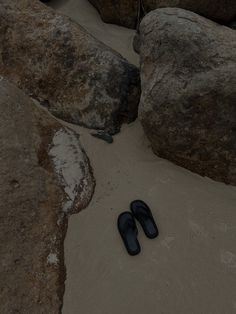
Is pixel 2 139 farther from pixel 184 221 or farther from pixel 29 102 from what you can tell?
pixel 184 221

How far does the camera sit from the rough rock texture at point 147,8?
387 cm

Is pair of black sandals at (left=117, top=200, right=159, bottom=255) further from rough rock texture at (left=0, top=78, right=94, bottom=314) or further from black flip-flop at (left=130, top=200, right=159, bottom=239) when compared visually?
rough rock texture at (left=0, top=78, right=94, bottom=314)

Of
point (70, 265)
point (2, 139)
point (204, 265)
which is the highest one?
point (2, 139)

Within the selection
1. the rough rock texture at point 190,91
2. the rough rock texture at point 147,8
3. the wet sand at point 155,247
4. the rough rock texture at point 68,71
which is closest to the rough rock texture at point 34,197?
the wet sand at point 155,247

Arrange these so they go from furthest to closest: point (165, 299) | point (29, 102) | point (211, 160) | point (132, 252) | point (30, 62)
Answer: point (30, 62)
point (29, 102)
point (211, 160)
point (132, 252)
point (165, 299)

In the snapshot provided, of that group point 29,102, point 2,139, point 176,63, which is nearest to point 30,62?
point 29,102

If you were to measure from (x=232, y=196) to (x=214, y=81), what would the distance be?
0.84 metres

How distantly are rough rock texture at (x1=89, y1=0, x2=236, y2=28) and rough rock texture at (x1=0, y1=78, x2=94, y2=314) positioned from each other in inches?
71.0

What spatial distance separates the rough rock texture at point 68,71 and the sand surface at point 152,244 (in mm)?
289

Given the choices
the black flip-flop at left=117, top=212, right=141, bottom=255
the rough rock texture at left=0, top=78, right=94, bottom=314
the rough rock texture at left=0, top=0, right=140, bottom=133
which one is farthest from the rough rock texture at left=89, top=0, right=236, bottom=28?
the black flip-flop at left=117, top=212, right=141, bottom=255

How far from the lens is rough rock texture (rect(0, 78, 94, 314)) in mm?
2289

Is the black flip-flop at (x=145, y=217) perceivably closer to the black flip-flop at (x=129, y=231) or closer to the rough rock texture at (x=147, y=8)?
the black flip-flop at (x=129, y=231)

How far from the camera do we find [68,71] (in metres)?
3.32

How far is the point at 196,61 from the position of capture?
106 inches
